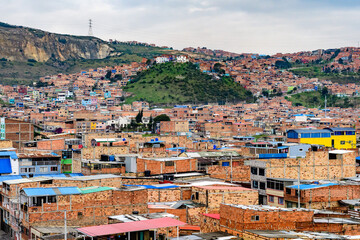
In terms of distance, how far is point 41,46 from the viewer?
6998 inches

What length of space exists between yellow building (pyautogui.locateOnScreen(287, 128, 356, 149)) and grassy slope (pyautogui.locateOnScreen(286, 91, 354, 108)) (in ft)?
229

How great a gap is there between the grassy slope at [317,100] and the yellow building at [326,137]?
69.9 meters

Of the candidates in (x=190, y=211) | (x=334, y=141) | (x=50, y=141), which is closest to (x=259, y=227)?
(x=190, y=211)

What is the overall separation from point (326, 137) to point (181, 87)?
2640 inches

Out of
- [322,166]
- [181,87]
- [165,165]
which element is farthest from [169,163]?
[181,87]

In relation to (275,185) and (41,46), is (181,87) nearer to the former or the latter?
(41,46)

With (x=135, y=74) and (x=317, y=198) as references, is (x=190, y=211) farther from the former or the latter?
(x=135, y=74)

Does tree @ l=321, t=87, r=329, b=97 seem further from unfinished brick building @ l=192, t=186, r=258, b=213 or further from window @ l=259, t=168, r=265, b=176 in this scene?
unfinished brick building @ l=192, t=186, r=258, b=213

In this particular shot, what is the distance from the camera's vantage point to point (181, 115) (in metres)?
88.9

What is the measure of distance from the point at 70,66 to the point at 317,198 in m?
158

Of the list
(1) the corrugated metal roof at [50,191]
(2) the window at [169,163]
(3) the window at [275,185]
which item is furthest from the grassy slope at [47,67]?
(1) the corrugated metal roof at [50,191]

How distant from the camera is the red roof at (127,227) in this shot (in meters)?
13.7

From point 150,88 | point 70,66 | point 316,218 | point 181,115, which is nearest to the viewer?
point 316,218

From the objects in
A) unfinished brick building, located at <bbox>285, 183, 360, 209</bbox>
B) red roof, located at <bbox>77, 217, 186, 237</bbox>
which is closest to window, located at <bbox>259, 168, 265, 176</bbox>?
unfinished brick building, located at <bbox>285, 183, 360, 209</bbox>
